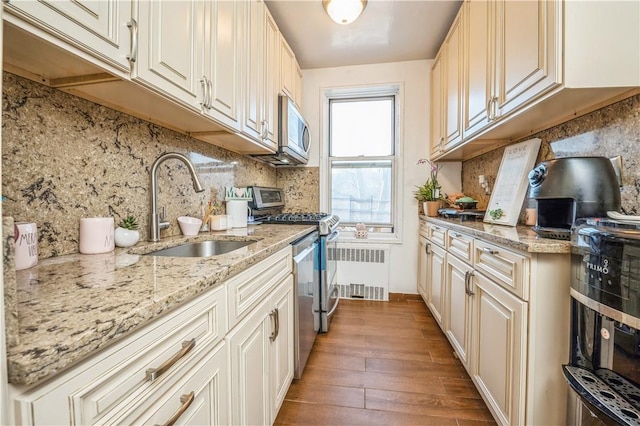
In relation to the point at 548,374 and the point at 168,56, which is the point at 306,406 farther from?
the point at 168,56

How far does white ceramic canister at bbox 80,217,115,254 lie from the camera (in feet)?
3.46

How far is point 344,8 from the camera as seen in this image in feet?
6.15

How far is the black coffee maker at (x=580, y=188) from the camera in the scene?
1176mm

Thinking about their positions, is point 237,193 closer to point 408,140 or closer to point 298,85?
point 298,85

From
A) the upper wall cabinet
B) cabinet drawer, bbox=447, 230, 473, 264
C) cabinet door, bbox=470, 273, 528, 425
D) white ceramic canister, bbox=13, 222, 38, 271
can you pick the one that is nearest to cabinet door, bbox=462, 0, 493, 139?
the upper wall cabinet

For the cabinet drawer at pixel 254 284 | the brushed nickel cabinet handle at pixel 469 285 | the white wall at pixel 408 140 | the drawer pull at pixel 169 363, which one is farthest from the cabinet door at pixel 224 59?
the white wall at pixel 408 140

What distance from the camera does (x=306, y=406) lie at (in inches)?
59.6

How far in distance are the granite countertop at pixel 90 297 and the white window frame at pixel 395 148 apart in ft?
7.53

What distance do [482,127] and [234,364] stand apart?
75.4 inches

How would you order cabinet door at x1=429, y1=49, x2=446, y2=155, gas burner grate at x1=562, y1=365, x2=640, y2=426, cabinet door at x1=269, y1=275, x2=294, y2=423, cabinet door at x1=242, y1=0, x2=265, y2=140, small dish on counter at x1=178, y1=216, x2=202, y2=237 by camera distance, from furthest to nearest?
cabinet door at x1=429, y1=49, x2=446, y2=155, cabinet door at x1=242, y1=0, x2=265, y2=140, small dish on counter at x1=178, y1=216, x2=202, y2=237, cabinet door at x1=269, y1=275, x2=294, y2=423, gas burner grate at x1=562, y1=365, x2=640, y2=426

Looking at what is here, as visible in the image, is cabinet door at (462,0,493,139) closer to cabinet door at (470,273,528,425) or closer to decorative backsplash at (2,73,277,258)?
cabinet door at (470,273,528,425)

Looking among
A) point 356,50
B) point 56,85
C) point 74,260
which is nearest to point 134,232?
point 74,260

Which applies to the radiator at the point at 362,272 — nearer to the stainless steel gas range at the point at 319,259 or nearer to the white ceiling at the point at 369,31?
the stainless steel gas range at the point at 319,259

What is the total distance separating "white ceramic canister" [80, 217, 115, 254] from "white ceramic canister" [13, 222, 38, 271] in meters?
0.17
